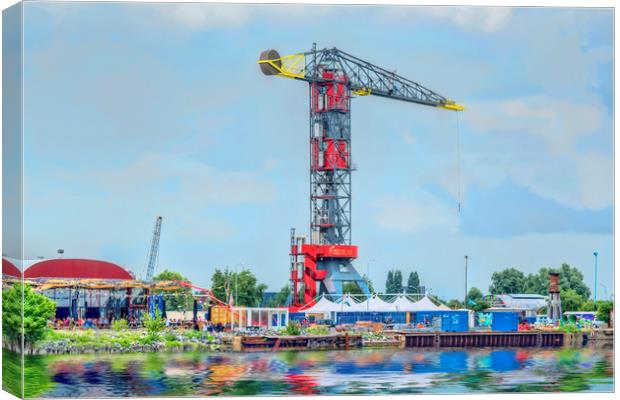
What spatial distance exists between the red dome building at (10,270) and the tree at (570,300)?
5680 cm

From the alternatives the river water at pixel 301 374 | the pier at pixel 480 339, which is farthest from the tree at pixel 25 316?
the pier at pixel 480 339

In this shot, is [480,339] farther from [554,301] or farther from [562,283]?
[562,283]

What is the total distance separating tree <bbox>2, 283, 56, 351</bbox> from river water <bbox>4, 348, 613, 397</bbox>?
907 millimetres

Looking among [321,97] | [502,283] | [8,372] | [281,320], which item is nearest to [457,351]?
[281,320]

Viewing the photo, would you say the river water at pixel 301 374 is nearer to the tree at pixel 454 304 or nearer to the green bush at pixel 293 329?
the green bush at pixel 293 329

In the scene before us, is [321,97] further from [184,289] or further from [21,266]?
[21,266]

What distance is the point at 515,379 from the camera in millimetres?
55656

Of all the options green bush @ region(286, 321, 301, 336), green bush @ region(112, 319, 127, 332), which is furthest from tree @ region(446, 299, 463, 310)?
green bush @ region(112, 319, 127, 332)

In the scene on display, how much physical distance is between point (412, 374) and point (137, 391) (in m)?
12.2

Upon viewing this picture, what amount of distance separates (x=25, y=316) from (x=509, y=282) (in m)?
47.4

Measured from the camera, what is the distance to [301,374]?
57125mm

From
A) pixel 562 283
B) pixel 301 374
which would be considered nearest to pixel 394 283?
pixel 562 283

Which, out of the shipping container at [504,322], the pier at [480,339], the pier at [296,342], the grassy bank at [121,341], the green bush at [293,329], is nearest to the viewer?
the grassy bank at [121,341]

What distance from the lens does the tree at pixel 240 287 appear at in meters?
92.8
